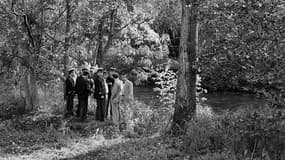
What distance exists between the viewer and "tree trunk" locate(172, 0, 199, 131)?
9094 millimetres

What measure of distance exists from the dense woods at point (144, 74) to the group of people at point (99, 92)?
514mm

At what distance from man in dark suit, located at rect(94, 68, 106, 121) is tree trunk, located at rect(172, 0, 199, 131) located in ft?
12.2

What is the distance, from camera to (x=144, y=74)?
16078mm

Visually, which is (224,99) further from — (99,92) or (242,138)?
(242,138)

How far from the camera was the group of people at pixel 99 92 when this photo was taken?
1213 cm

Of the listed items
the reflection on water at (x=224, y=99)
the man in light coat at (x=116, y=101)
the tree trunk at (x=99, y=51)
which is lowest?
the reflection on water at (x=224, y=99)

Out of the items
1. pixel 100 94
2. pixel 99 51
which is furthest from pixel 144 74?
pixel 100 94

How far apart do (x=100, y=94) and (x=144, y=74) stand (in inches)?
162

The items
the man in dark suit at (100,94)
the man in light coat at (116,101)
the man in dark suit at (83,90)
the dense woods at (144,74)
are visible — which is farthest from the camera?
the man in dark suit at (100,94)

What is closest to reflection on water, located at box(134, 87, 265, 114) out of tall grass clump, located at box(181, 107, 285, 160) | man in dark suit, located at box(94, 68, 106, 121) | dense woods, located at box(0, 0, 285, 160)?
dense woods, located at box(0, 0, 285, 160)

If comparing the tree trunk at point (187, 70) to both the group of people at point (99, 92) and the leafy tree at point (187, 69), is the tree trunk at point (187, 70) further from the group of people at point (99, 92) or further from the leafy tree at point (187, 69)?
the group of people at point (99, 92)

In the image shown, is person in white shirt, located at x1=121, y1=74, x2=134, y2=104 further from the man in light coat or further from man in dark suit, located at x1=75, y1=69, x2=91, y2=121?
man in dark suit, located at x1=75, y1=69, x2=91, y2=121

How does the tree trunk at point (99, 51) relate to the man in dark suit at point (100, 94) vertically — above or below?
above

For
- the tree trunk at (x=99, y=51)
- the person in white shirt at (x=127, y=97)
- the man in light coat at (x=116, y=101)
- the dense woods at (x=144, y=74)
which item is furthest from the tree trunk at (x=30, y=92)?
the tree trunk at (x=99, y=51)
